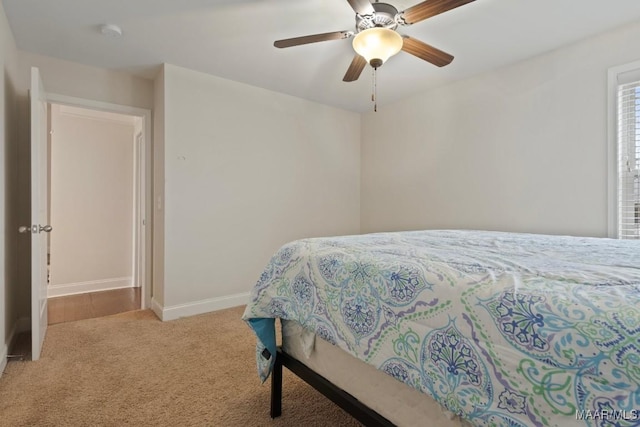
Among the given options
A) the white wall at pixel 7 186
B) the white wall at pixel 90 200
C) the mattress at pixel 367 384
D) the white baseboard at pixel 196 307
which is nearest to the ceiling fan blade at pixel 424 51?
the mattress at pixel 367 384

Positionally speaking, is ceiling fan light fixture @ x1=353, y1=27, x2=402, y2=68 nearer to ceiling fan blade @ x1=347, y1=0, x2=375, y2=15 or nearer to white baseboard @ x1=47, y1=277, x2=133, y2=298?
ceiling fan blade @ x1=347, y1=0, x2=375, y2=15

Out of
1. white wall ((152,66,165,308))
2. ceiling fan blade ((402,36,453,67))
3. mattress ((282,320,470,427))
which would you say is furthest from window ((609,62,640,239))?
white wall ((152,66,165,308))

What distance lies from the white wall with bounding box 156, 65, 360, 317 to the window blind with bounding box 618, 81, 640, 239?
2.71 metres

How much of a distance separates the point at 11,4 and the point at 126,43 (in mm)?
669

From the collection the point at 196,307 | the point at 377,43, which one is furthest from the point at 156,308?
the point at 377,43

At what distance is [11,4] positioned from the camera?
83.8 inches

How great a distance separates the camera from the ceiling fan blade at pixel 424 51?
2021mm

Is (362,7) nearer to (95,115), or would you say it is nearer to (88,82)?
(88,82)

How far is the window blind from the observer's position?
7.77 feet

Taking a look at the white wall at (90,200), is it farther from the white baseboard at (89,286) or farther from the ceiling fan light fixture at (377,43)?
the ceiling fan light fixture at (377,43)

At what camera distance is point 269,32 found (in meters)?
2.48

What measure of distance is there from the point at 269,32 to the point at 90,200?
3.23 m

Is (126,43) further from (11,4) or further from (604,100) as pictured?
(604,100)

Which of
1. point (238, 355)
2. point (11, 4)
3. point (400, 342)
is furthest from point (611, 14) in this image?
point (11, 4)
